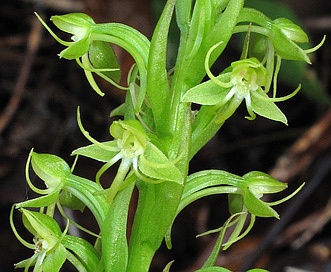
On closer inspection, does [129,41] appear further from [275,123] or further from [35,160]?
[275,123]

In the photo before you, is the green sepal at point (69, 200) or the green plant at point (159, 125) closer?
the green plant at point (159, 125)

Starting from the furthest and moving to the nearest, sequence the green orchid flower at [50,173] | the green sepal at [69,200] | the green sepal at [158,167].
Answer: the green sepal at [69,200], the green orchid flower at [50,173], the green sepal at [158,167]

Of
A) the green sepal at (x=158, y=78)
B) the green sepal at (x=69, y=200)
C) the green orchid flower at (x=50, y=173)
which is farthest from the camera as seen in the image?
the green sepal at (x=69, y=200)

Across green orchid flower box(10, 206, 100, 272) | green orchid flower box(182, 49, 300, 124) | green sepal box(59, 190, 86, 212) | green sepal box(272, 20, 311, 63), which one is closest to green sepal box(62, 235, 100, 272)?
green orchid flower box(10, 206, 100, 272)

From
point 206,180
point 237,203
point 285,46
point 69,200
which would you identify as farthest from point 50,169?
point 285,46

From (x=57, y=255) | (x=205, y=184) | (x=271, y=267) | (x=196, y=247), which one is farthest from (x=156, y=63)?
(x=196, y=247)

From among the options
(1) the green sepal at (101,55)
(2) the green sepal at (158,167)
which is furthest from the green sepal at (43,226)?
(1) the green sepal at (101,55)

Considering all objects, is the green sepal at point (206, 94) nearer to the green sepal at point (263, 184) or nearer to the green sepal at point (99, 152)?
the green sepal at point (99, 152)

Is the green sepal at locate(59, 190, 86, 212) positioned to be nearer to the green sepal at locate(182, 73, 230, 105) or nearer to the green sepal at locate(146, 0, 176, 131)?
the green sepal at locate(146, 0, 176, 131)
